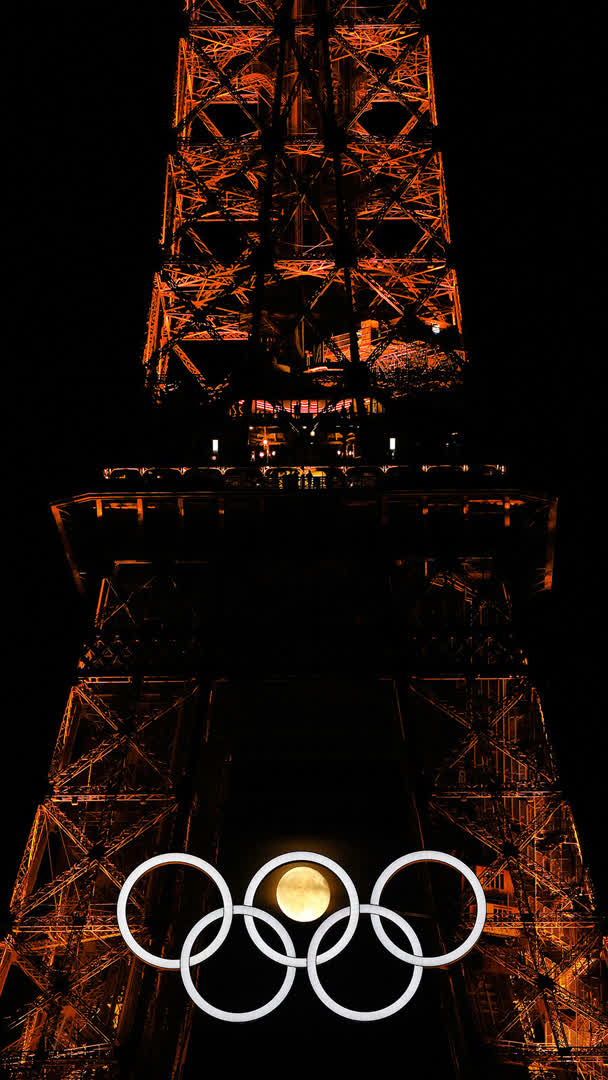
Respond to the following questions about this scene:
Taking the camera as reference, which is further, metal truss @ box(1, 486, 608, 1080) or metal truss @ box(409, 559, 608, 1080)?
metal truss @ box(1, 486, 608, 1080)

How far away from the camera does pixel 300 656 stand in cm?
2153

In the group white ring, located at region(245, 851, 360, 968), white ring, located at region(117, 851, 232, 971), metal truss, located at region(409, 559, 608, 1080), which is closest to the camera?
white ring, located at region(245, 851, 360, 968)

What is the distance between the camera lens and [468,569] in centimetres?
2333

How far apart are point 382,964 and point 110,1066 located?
684 cm

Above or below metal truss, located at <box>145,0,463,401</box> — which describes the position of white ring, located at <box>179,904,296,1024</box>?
below

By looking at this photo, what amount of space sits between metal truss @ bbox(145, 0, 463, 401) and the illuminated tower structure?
144 mm

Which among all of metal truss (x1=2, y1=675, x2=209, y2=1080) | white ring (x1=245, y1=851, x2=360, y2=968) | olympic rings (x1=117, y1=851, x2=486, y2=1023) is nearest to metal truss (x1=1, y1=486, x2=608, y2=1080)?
metal truss (x1=2, y1=675, x2=209, y2=1080)

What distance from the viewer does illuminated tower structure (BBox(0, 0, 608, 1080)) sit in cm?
1652

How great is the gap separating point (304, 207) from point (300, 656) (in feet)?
57.7

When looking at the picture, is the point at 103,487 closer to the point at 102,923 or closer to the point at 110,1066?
the point at 102,923

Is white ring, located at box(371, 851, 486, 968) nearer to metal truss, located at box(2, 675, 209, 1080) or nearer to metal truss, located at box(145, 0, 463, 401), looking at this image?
metal truss, located at box(2, 675, 209, 1080)

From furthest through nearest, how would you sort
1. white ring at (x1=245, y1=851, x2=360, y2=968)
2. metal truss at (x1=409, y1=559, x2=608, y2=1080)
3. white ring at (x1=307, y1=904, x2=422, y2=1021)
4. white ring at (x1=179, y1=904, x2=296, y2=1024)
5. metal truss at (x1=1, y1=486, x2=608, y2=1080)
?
metal truss at (x1=1, y1=486, x2=608, y2=1080)
metal truss at (x1=409, y1=559, x2=608, y2=1080)
white ring at (x1=245, y1=851, x2=360, y2=968)
white ring at (x1=179, y1=904, x2=296, y2=1024)
white ring at (x1=307, y1=904, x2=422, y2=1021)

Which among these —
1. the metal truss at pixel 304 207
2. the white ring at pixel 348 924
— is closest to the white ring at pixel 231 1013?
the white ring at pixel 348 924

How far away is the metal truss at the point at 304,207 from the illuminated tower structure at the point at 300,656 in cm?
14
